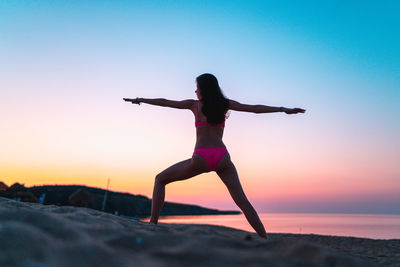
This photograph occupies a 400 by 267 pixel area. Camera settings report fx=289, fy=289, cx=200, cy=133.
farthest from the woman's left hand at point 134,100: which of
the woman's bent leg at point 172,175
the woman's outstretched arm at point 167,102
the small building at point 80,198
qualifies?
the small building at point 80,198

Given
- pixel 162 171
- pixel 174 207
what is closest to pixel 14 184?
pixel 162 171

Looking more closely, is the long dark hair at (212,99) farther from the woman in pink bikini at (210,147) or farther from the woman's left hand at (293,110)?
the woman's left hand at (293,110)

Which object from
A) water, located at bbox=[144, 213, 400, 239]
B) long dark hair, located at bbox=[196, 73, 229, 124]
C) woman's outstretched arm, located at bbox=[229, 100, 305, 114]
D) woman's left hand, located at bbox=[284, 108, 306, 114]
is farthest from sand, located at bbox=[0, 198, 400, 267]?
water, located at bbox=[144, 213, 400, 239]

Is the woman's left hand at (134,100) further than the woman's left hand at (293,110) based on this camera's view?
Yes

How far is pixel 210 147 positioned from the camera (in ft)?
11.4

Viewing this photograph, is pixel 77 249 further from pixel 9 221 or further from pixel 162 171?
pixel 162 171

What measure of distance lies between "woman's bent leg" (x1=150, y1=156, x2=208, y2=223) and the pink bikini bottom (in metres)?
0.07

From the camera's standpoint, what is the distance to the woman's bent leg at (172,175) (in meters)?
3.51

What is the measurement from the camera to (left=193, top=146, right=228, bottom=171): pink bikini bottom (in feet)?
11.3

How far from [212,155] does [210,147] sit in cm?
10

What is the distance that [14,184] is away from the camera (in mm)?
18391

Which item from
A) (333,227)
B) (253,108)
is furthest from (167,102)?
(333,227)

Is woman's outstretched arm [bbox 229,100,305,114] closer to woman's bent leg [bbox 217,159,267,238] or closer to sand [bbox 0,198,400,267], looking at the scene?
woman's bent leg [bbox 217,159,267,238]

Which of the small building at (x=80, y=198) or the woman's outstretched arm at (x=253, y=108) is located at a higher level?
the woman's outstretched arm at (x=253, y=108)
